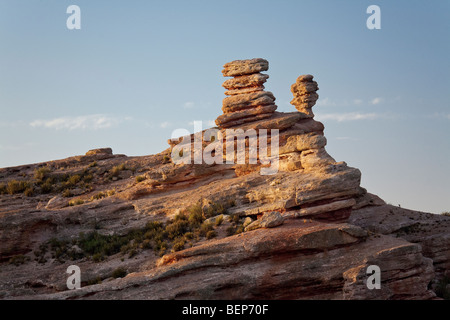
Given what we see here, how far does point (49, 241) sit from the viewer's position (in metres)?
30.3

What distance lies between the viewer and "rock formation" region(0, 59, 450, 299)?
79.1 feet

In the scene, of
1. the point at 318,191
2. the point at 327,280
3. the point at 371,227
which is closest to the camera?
the point at 327,280

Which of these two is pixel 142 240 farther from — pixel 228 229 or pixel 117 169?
pixel 117 169

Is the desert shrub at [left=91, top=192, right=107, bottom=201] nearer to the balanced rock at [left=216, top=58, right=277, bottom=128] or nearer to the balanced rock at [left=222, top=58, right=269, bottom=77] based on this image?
the balanced rock at [left=216, top=58, right=277, bottom=128]

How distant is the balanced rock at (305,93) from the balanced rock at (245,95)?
40.8 ft

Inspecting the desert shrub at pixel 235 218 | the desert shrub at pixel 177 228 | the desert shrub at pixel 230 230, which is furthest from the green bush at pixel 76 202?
the desert shrub at pixel 230 230

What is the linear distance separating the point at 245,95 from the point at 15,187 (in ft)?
63.4

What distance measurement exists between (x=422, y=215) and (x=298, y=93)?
16.7 m

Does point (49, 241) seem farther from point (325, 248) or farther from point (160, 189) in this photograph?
point (325, 248)

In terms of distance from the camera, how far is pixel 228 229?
28.2 m

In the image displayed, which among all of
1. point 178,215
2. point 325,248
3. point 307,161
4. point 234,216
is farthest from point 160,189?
point 325,248

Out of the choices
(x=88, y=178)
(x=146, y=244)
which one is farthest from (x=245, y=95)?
(x=88, y=178)

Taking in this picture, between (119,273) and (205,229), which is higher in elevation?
(205,229)

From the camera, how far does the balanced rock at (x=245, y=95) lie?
35.8 m
